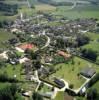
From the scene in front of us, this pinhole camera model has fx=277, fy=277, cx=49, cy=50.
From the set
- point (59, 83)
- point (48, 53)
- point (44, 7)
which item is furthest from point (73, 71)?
point (44, 7)

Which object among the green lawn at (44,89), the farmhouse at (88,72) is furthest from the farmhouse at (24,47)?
the green lawn at (44,89)

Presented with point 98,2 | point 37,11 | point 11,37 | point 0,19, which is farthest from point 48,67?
point 98,2

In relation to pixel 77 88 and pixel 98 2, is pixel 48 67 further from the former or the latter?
pixel 98 2

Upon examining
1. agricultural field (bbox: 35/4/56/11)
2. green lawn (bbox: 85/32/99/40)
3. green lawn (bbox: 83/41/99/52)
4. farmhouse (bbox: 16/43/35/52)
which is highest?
agricultural field (bbox: 35/4/56/11)

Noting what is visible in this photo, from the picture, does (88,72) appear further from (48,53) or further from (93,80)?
(48,53)

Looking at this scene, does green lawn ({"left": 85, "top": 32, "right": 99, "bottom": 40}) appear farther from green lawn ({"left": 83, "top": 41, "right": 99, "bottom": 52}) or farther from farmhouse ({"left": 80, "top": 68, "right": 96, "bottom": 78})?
farmhouse ({"left": 80, "top": 68, "right": 96, "bottom": 78})

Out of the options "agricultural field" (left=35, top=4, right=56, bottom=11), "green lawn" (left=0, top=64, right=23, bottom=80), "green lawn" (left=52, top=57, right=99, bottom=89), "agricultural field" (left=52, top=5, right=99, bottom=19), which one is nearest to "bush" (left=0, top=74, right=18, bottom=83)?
"green lawn" (left=0, top=64, right=23, bottom=80)
